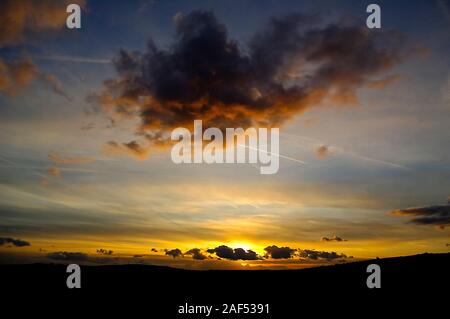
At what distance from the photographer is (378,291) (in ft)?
140

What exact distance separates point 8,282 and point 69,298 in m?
15.5

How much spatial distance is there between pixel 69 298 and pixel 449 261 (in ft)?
153

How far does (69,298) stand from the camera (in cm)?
4278

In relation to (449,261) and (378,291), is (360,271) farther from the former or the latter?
(378,291)
